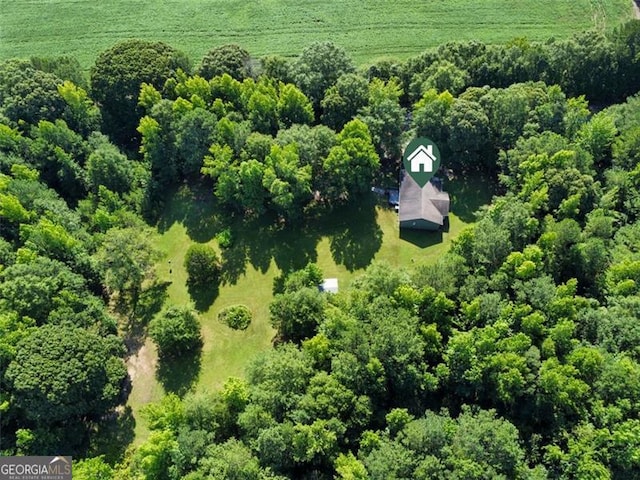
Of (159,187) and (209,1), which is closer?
(159,187)

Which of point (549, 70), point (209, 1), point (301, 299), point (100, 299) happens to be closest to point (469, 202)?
point (549, 70)

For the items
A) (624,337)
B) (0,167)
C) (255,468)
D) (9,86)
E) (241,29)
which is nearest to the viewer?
(255,468)

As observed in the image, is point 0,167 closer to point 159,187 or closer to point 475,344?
point 159,187

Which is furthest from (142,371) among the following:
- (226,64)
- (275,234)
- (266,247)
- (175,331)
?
(226,64)

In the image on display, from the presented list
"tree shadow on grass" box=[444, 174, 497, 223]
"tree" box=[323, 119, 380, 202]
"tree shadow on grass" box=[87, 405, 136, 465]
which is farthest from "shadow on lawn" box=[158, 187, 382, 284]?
"tree shadow on grass" box=[87, 405, 136, 465]

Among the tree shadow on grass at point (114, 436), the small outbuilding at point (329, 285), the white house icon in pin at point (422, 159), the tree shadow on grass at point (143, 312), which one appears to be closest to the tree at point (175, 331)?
the tree shadow on grass at point (143, 312)
